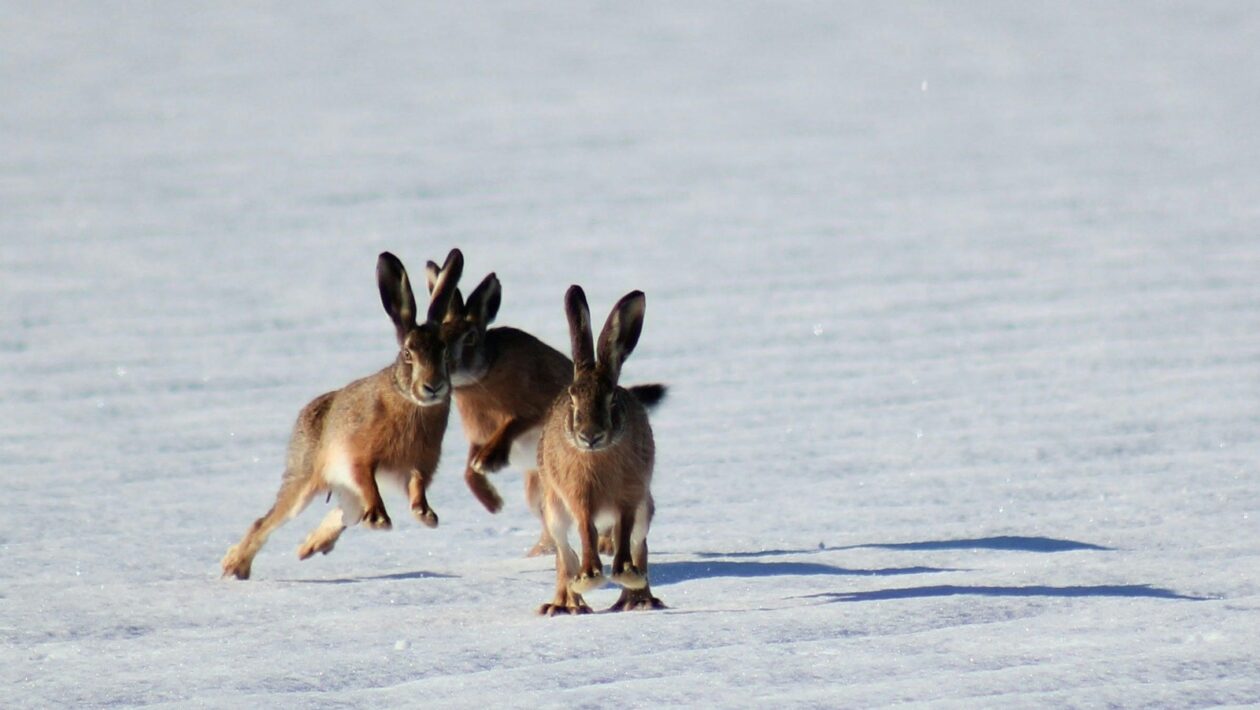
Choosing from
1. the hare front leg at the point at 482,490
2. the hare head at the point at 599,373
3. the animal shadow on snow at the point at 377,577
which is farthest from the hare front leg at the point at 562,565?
the hare front leg at the point at 482,490

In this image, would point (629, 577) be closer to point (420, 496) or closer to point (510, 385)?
point (420, 496)

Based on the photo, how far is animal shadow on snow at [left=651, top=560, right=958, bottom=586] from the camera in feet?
19.1

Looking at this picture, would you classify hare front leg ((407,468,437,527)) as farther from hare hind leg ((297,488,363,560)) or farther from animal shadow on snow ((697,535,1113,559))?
animal shadow on snow ((697,535,1113,559))

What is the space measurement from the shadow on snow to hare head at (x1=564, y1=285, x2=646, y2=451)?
77 cm

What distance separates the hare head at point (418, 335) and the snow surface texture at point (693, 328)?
570 millimetres

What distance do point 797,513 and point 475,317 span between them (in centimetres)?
128

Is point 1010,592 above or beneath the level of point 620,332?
beneath

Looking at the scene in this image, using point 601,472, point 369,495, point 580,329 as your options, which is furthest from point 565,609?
point 369,495

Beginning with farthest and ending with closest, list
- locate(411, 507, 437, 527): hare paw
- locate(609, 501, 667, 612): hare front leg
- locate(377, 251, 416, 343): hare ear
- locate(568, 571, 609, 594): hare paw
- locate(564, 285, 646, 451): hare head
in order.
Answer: locate(377, 251, 416, 343): hare ear, locate(411, 507, 437, 527): hare paw, locate(609, 501, 667, 612): hare front leg, locate(568, 571, 609, 594): hare paw, locate(564, 285, 646, 451): hare head

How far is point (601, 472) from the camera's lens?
210 inches

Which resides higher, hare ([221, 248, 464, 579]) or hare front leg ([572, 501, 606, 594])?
hare ([221, 248, 464, 579])

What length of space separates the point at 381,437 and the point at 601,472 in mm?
1019

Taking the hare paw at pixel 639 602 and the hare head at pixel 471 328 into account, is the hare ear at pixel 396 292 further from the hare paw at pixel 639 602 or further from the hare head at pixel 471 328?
the hare paw at pixel 639 602

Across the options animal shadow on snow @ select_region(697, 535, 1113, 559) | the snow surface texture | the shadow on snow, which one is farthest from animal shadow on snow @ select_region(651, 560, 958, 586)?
the shadow on snow
